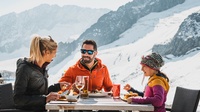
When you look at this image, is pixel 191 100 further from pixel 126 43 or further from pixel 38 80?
pixel 126 43

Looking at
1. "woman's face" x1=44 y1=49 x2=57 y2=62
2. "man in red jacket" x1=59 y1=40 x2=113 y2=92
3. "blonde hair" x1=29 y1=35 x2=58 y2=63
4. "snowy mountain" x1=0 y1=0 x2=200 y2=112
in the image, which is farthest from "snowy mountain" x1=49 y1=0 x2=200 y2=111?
"blonde hair" x1=29 y1=35 x2=58 y2=63

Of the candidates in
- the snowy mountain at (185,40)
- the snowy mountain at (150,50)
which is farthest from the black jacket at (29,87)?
the snowy mountain at (185,40)

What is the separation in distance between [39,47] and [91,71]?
158cm

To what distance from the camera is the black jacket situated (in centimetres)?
327

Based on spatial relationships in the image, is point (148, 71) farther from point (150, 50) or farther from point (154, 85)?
point (150, 50)

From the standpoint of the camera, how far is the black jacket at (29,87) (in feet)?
10.7

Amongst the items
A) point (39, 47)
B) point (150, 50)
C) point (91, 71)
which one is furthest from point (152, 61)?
point (150, 50)

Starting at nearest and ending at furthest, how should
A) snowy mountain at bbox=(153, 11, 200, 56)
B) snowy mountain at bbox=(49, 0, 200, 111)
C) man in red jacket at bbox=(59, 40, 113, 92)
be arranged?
man in red jacket at bbox=(59, 40, 113, 92) < snowy mountain at bbox=(49, 0, 200, 111) < snowy mountain at bbox=(153, 11, 200, 56)

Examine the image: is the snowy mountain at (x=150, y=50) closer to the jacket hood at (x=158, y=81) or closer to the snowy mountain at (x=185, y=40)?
the snowy mountain at (x=185, y=40)

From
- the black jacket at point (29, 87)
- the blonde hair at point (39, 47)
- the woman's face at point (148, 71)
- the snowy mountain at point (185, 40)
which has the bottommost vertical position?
the black jacket at point (29, 87)

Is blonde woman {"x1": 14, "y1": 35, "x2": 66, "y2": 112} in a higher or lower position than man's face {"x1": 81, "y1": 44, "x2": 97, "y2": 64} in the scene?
lower

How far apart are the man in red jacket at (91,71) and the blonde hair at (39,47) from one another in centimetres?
127

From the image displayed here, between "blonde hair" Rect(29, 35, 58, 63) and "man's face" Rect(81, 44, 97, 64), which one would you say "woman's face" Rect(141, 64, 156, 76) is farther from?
"man's face" Rect(81, 44, 97, 64)

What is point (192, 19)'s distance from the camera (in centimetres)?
13712
